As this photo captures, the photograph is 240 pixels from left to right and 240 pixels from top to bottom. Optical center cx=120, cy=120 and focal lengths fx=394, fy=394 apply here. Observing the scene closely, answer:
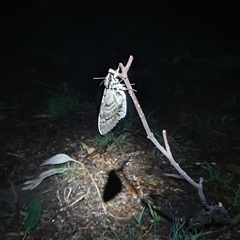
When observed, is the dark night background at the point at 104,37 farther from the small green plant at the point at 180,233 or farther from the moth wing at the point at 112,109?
the moth wing at the point at 112,109

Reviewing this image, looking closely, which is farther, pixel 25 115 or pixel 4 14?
pixel 4 14

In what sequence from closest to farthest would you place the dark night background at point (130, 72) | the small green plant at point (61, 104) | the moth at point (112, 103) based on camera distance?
the moth at point (112, 103)
the dark night background at point (130, 72)
the small green plant at point (61, 104)

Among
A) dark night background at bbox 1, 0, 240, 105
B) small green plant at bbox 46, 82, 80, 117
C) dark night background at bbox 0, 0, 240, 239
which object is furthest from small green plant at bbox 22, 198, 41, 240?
dark night background at bbox 1, 0, 240, 105

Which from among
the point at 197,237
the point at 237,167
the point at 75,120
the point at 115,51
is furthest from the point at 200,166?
the point at 115,51

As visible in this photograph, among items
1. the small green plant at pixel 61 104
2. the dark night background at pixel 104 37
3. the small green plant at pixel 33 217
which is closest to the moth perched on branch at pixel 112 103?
the small green plant at pixel 33 217

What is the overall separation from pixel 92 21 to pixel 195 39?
1827 millimetres

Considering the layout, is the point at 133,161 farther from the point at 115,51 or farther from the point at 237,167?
the point at 115,51

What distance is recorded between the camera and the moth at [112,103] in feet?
4.19

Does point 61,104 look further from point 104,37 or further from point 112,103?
point 104,37

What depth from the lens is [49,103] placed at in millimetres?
2967

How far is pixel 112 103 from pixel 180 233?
0.75 meters

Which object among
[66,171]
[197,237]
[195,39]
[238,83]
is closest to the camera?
[197,237]

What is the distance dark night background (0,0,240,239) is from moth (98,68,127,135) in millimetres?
639

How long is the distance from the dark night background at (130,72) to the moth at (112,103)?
64 centimetres
